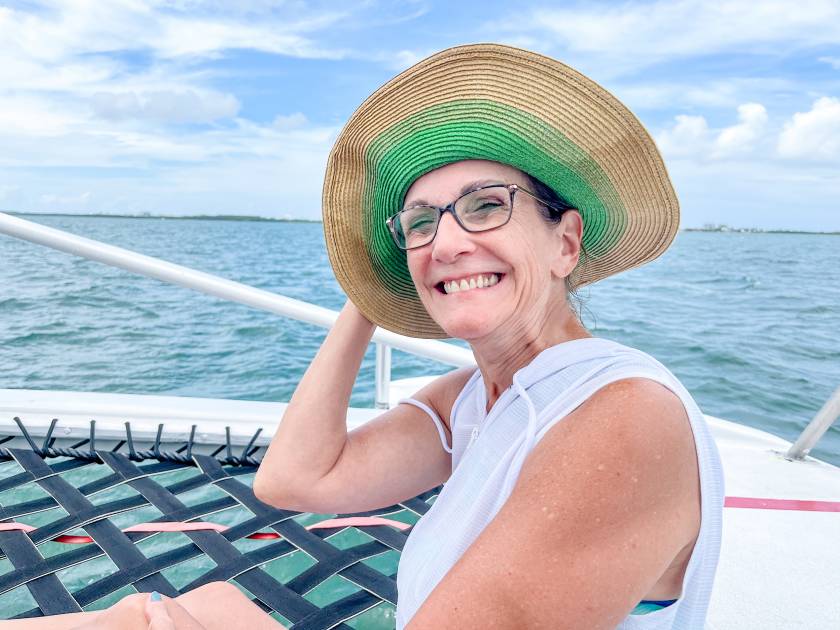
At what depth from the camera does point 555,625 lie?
790 millimetres

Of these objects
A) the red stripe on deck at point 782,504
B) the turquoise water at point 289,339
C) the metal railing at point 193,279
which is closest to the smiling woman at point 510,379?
the metal railing at point 193,279

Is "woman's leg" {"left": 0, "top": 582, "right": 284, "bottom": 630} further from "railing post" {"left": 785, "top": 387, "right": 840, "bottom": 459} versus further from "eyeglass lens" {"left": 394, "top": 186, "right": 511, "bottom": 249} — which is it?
"railing post" {"left": 785, "top": 387, "right": 840, "bottom": 459}

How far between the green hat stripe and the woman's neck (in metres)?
0.20

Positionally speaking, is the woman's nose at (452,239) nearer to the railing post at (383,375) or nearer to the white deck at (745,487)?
the white deck at (745,487)

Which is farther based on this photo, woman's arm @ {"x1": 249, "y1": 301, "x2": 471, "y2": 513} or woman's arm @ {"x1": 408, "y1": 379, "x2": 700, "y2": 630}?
woman's arm @ {"x1": 249, "y1": 301, "x2": 471, "y2": 513}

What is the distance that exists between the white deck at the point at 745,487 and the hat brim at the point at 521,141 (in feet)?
3.63

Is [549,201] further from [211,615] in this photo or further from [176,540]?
[176,540]

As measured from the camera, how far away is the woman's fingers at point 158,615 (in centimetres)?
111

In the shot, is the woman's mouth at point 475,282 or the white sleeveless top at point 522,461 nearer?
the white sleeveless top at point 522,461

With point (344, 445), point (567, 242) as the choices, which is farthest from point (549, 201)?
point (344, 445)

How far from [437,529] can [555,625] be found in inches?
14.3

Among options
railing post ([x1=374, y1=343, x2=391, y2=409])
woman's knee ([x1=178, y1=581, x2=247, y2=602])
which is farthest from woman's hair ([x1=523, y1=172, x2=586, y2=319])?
railing post ([x1=374, y1=343, x2=391, y2=409])

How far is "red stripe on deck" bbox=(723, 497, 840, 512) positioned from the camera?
7.72 ft

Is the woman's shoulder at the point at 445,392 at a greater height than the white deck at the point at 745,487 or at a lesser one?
greater
